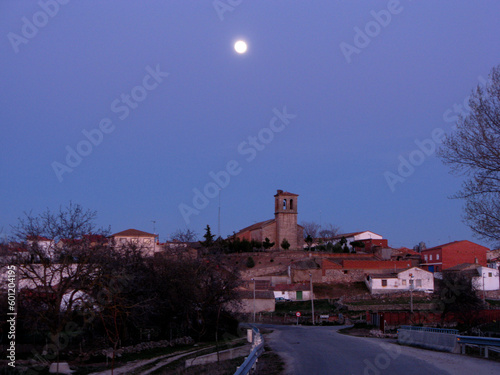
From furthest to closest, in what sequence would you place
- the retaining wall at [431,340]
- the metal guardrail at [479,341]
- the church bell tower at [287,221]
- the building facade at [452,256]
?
1. the church bell tower at [287,221]
2. the building facade at [452,256]
3. the retaining wall at [431,340]
4. the metal guardrail at [479,341]

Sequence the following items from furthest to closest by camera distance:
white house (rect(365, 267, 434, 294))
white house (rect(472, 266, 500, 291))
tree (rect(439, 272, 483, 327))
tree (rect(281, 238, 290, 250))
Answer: tree (rect(281, 238, 290, 250)), white house (rect(472, 266, 500, 291)), white house (rect(365, 267, 434, 294)), tree (rect(439, 272, 483, 327))

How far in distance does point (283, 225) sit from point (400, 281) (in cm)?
3022

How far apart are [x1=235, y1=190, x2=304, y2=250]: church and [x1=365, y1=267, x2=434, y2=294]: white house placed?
25.3m

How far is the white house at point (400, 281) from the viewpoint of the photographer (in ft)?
241

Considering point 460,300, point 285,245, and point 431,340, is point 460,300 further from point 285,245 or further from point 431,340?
point 285,245

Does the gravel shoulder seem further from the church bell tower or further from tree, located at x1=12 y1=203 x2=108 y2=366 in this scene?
the church bell tower

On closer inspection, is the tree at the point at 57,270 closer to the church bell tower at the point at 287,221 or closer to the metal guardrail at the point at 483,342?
the metal guardrail at the point at 483,342

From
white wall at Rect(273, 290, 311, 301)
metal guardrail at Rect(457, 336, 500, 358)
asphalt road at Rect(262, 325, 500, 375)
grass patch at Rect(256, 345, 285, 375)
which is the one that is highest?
metal guardrail at Rect(457, 336, 500, 358)

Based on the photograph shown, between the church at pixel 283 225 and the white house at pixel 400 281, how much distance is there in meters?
25.3

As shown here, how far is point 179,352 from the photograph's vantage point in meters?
27.5

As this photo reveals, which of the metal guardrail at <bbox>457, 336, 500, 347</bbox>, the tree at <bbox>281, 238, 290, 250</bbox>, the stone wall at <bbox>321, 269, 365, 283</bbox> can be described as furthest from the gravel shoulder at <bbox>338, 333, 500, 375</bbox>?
the tree at <bbox>281, 238, 290, 250</bbox>

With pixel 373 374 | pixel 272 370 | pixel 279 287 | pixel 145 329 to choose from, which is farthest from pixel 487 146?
pixel 279 287

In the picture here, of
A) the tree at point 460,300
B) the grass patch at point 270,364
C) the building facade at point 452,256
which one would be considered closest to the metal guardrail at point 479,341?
the grass patch at point 270,364

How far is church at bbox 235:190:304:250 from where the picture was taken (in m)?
99.1
